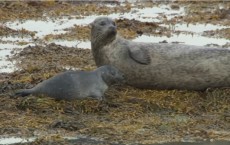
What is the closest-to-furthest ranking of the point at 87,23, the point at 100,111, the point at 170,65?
the point at 100,111, the point at 170,65, the point at 87,23

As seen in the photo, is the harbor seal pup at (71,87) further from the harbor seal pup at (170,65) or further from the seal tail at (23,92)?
the harbor seal pup at (170,65)

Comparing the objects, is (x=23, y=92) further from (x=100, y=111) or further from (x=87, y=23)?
(x=87, y=23)

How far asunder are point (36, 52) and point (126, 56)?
2425 mm

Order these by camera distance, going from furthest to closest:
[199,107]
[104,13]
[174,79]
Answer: [104,13] < [174,79] < [199,107]

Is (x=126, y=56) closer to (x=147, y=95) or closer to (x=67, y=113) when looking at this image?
(x=147, y=95)

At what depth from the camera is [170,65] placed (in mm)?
8805

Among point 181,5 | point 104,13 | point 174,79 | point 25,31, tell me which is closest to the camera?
point 174,79

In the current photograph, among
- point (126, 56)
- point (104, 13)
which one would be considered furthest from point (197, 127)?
point (104, 13)

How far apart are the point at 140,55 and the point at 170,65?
0.37 metres

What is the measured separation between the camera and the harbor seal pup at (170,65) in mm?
8727

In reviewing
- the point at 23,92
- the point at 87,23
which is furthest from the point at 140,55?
the point at 87,23

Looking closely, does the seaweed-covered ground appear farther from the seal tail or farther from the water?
the water

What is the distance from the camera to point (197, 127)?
7.26 metres

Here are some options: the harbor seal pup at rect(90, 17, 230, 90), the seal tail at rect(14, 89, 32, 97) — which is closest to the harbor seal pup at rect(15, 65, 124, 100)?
the seal tail at rect(14, 89, 32, 97)
